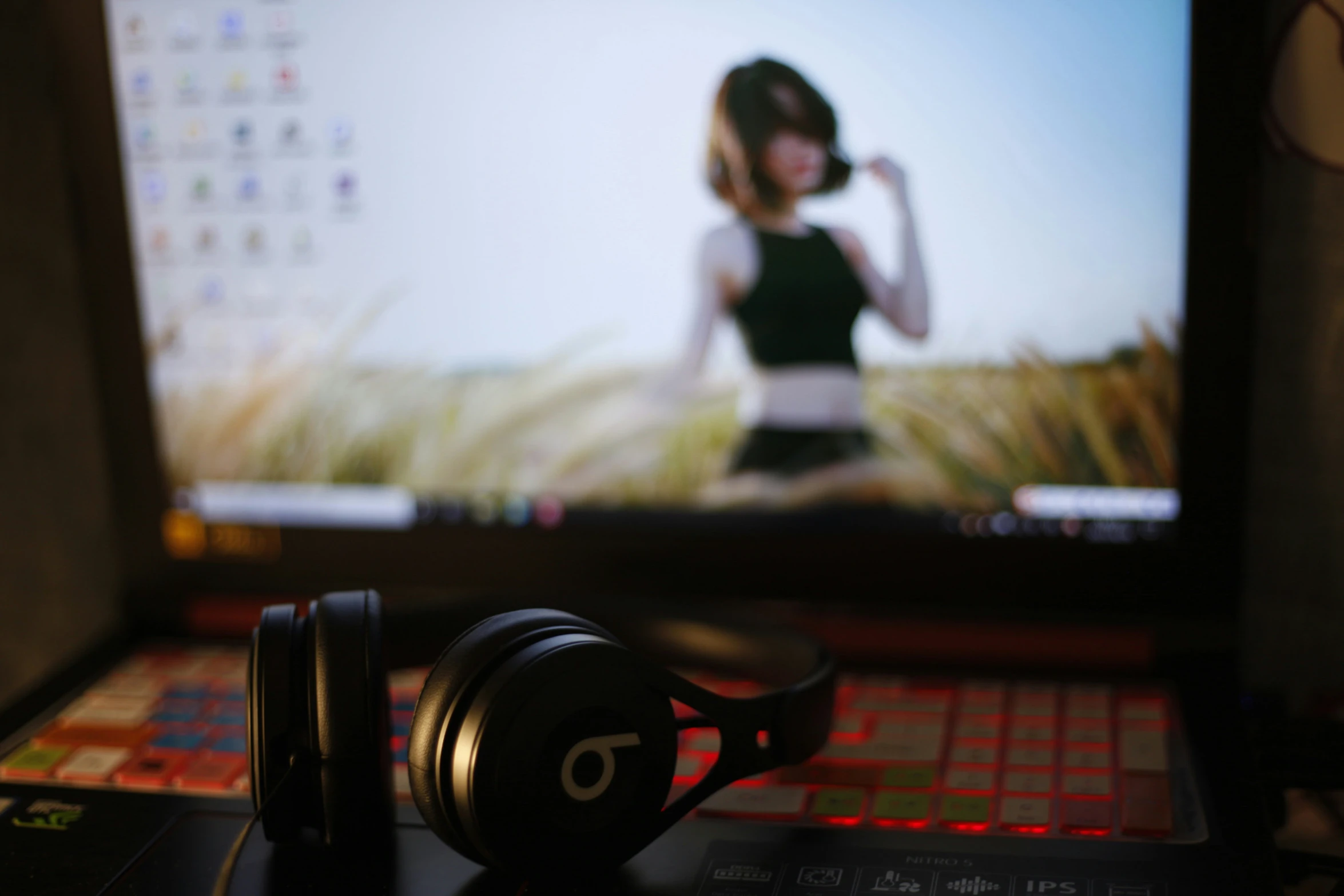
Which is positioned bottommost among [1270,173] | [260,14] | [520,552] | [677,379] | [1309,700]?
[1309,700]

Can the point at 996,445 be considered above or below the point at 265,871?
above

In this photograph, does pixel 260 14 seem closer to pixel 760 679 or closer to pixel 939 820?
pixel 760 679

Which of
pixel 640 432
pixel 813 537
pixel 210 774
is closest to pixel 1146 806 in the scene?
pixel 813 537

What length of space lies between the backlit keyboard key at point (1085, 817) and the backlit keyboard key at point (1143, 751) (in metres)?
0.04

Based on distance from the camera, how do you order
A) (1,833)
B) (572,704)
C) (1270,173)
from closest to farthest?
(572,704)
(1,833)
(1270,173)

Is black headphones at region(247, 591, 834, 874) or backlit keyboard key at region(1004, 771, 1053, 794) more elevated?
black headphones at region(247, 591, 834, 874)

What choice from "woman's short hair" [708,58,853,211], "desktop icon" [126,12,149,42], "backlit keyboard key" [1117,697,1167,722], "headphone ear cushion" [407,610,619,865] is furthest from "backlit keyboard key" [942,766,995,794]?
"desktop icon" [126,12,149,42]

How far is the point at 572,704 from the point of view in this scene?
39 cm

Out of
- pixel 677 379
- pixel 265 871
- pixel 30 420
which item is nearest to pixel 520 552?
pixel 677 379

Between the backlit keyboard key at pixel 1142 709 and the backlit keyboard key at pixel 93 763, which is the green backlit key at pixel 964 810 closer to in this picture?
the backlit keyboard key at pixel 1142 709

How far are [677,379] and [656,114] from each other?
0.16 meters

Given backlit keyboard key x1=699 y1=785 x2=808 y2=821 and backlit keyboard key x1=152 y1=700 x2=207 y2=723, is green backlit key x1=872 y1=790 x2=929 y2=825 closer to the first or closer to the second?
backlit keyboard key x1=699 y1=785 x2=808 y2=821

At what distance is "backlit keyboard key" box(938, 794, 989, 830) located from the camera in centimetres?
48

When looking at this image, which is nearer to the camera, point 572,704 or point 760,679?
point 572,704
